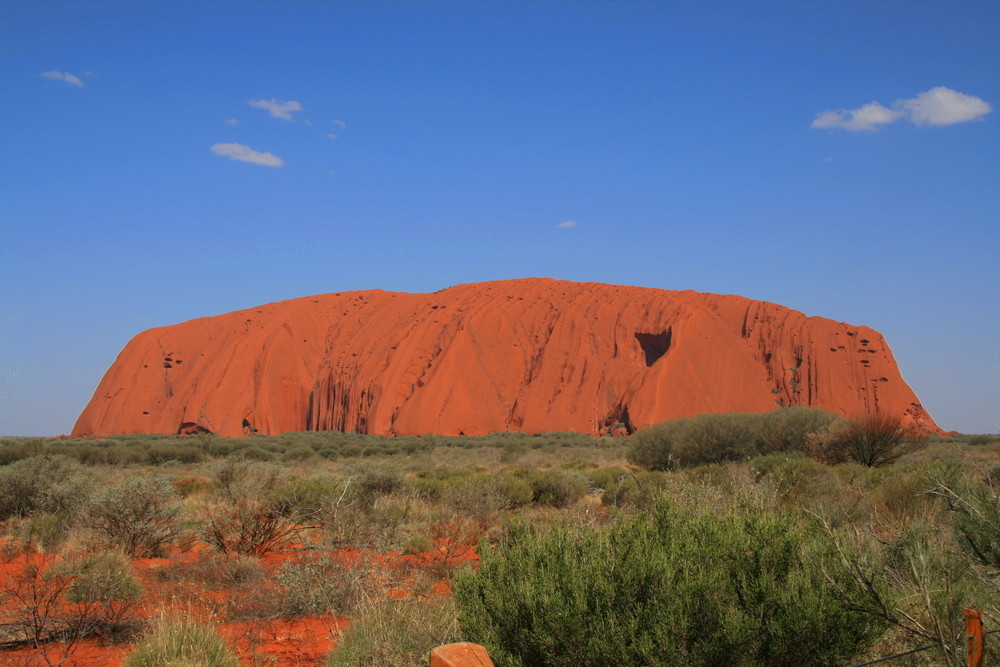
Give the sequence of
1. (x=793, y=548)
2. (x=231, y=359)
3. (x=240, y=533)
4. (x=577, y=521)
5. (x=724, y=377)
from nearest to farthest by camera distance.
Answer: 1. (x=793, y=548)
2. (x=577, y=521)
3. (x=240, y=533)
4. (x=724, y=377)
5. (x=231, y=359)

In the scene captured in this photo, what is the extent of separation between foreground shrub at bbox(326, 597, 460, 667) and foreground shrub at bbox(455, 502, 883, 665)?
2.85ft

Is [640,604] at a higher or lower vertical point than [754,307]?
lower

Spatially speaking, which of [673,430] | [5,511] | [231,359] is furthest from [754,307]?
[5,511]

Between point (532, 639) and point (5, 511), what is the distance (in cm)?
1347

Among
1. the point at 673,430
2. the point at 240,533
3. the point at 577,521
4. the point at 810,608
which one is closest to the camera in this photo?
the point at 810,608

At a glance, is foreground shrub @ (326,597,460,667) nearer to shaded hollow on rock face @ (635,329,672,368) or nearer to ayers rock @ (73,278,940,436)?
ayers rock @ (73,278,940,436)

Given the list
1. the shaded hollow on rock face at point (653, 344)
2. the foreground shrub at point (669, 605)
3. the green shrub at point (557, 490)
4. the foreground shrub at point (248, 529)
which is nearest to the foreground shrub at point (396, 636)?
the foreground shrub at point (669, 605)

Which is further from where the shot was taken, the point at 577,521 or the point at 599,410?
the point at 599,410

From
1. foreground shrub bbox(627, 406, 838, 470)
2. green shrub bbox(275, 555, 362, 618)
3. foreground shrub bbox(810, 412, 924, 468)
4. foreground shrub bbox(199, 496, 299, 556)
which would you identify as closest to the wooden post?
green shrub bbox(275, 555, 362, 618)

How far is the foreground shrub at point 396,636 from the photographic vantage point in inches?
176

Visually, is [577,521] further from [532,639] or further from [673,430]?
[673,430]

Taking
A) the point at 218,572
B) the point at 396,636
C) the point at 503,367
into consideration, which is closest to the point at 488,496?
the point at 218,572

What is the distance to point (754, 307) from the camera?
63.1 m

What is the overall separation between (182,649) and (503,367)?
174 ft
